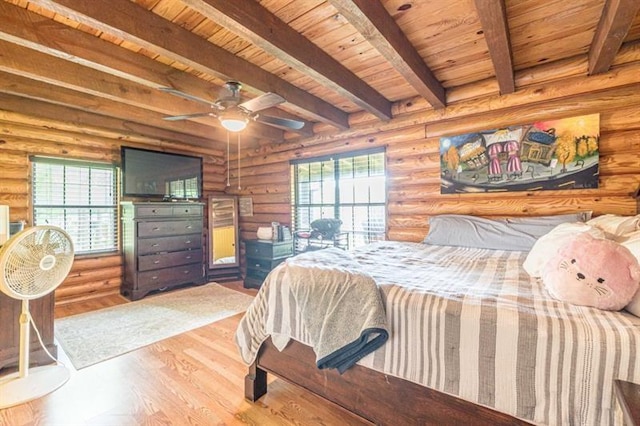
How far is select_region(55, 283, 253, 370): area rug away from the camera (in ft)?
8.35

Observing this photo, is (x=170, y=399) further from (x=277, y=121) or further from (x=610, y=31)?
(x=610, y=31)

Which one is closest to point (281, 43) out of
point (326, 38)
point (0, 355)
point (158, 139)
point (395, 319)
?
point (326, 38)

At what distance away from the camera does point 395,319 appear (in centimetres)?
137

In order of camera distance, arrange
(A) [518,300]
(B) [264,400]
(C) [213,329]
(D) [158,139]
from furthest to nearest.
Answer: (D) [158,139] < (C) [213,329] < (B) [264,400] < (A) [518,300]

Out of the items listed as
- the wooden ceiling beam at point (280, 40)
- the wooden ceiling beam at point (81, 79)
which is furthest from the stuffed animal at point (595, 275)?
the wooden ceiling beam at point (81, 79)

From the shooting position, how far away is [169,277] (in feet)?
14.1

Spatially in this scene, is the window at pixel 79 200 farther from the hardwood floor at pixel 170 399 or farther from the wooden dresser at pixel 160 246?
the hardwood floor at pixel 170 399

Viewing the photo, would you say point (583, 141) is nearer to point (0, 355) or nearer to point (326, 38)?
point (326, 38)

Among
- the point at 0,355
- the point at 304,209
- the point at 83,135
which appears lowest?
the point at 0,355

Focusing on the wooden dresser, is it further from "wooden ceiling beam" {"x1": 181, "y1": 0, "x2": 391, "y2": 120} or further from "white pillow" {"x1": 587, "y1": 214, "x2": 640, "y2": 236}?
"white pillow" {"x1": 587, "y1": 214, "x2": 640, "y2": 236}

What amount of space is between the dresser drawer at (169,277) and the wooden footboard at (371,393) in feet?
9.59

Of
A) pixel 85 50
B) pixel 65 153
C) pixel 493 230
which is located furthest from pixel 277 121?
pixel 65 153

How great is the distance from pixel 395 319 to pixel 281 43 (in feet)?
6.06

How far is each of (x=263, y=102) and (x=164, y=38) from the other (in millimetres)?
761
